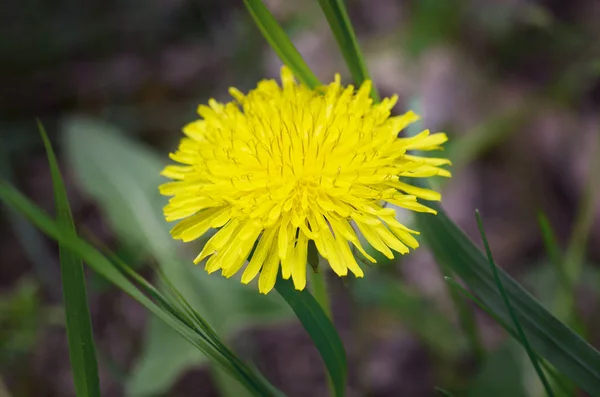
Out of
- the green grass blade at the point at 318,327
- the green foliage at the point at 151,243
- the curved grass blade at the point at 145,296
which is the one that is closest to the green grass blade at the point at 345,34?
the green grass blade at the point at 318,327

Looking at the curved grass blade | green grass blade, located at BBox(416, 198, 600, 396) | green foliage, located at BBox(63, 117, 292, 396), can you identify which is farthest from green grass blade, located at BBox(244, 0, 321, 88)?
green foliage, located at BBox(63, 117, 292, 396)

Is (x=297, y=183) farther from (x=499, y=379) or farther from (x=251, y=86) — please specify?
(x=251, y=86)

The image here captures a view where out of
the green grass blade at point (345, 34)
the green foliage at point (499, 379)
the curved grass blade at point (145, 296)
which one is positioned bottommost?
the green foliage at point (499, 379)

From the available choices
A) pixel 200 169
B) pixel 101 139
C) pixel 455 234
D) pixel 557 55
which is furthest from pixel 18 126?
pixel 557 55

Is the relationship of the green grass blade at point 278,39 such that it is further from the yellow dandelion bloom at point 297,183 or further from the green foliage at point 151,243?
the green foliage at point 151,243

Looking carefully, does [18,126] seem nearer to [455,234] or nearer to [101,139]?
[101,139]

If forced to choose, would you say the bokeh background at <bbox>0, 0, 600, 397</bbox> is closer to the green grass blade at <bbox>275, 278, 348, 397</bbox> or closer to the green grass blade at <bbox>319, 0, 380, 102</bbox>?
the green grass blade at <bbox>319, 0, 380, 102</bbox>
